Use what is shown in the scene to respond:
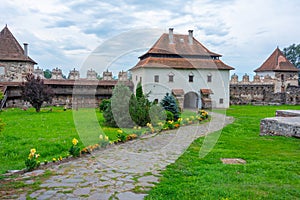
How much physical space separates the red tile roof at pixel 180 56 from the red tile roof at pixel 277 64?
13665mm

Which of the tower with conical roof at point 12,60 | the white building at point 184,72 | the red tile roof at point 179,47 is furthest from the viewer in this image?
the tower with conical roof at point 12,60

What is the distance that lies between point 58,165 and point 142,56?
2234 cm

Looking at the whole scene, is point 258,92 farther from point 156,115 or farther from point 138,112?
point 138,112

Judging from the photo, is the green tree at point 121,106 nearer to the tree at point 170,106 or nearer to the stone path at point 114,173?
the tree at point 170,106

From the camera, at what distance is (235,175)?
5.36 m

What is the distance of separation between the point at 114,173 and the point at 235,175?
2.45 meters

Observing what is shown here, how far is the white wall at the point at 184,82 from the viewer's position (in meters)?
25.3

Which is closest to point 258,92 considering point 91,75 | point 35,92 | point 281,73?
point 281,73

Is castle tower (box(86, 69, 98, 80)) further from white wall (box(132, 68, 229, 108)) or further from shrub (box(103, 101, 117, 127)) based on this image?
shrub (box(103, 101, 117, 127))

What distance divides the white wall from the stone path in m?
16.8

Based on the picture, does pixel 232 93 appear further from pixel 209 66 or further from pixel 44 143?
pixel 44 143

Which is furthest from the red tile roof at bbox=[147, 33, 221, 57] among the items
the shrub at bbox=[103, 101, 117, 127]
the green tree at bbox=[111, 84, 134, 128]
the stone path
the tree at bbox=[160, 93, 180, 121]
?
the stone path

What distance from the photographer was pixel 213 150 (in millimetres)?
7930

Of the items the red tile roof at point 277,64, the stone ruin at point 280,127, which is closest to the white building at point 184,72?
the stone ruin at point 280,127
